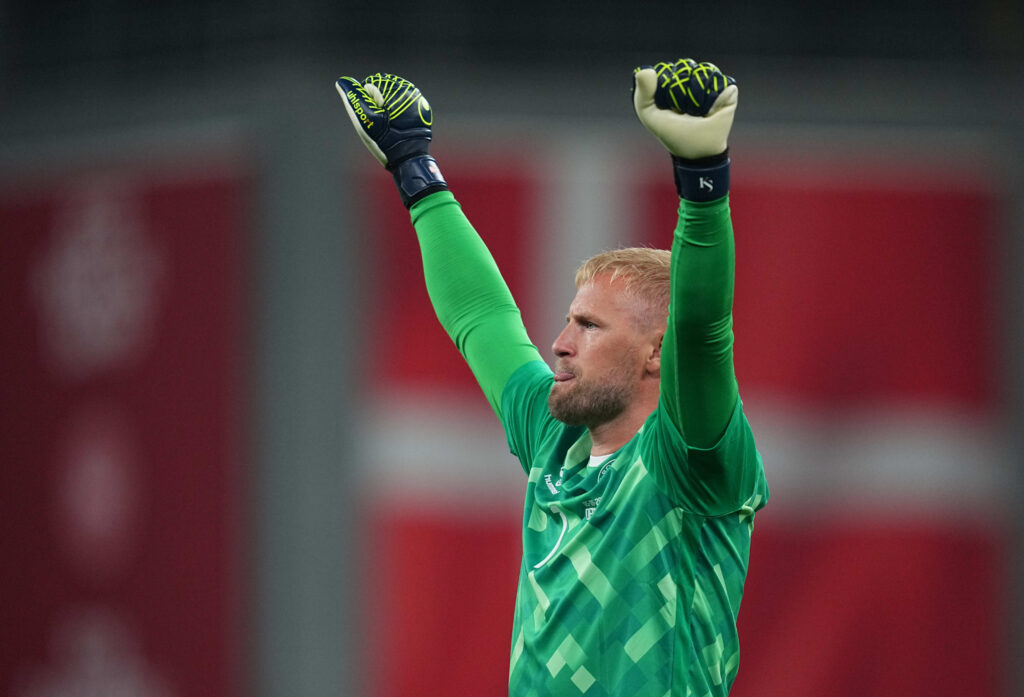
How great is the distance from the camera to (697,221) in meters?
2.98

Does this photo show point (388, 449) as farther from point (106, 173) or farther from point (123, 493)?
point (106, 173)

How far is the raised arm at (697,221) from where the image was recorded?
117 inches

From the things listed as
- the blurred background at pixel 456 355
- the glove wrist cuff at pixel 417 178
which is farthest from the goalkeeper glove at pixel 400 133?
the blurred background at pixel 456 355

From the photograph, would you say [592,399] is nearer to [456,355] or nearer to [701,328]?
[701,328]

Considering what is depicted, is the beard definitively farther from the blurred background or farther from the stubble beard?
the blurred background

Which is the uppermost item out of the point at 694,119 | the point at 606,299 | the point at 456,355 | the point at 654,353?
the point at 694,119

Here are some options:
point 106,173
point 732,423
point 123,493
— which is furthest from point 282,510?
point 732,423

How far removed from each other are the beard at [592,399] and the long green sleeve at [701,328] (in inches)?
11.7

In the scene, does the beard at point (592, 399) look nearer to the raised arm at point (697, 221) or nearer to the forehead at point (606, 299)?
the forehead at point (606, 299)

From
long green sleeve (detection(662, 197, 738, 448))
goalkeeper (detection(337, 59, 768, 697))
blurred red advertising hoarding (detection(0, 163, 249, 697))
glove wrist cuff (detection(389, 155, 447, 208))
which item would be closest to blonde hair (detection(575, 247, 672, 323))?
goalkeeper (detection(337, 59, 768, 697))

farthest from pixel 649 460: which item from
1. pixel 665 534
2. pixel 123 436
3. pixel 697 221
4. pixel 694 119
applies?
pixel 123 436

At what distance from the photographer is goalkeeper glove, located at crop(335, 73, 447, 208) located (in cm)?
389

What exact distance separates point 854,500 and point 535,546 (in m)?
→ 4.48

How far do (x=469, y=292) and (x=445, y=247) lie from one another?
0.44 ft
